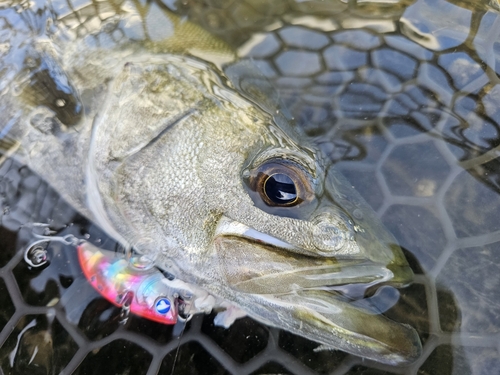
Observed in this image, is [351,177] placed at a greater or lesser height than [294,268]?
lesser

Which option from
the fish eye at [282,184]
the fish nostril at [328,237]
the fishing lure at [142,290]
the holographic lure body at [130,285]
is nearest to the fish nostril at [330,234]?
the fish nostril at [328,237]

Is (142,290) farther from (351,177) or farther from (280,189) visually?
(351,177)

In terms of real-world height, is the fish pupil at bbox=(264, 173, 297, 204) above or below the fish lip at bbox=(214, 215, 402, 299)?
above

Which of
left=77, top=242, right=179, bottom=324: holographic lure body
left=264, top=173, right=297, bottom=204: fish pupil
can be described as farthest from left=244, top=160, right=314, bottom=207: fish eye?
left=77, top=242, right=179, bottom=324: holographic lure body

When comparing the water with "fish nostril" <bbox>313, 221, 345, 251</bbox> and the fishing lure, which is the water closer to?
the fishing lure

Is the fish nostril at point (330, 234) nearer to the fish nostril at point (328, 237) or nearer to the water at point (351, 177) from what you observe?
the fish nostril at point (328, 237)

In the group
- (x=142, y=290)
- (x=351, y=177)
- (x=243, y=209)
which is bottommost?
(x=142, y=290)

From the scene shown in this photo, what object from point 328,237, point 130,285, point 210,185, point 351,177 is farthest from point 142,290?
point 351,177
